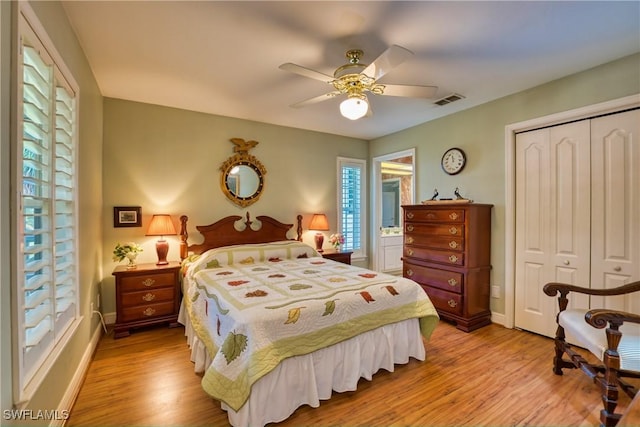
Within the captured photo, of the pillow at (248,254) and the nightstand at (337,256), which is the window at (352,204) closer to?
the nightstand at (337,256)

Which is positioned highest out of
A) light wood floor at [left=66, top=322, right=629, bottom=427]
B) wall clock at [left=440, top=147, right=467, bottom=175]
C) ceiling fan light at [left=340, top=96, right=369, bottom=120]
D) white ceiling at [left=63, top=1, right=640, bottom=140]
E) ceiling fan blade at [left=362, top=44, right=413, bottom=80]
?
white ceiling at [left=63, top=1, right=640, bottom=140]

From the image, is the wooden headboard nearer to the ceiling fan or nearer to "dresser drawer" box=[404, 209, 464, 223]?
"dresser drawer" box=[404, 209, 464, 223]

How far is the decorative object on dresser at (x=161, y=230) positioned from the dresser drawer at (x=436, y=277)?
304 cm

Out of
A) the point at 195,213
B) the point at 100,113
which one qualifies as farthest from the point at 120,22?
the point at 195,213

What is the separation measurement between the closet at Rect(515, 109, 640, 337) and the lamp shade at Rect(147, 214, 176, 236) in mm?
4004

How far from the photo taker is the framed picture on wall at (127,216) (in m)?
3.37

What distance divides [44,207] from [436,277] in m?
3.64

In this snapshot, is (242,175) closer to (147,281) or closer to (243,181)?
(243,181)

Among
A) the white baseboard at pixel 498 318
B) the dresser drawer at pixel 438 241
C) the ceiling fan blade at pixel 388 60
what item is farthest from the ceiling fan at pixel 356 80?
the white baseboard at pixel 498 318

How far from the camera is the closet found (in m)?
2.53

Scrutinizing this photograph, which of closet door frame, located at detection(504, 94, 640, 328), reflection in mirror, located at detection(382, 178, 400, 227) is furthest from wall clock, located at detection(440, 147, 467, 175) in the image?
reflection in mirror, located at detection(382, 178, 400, 227)

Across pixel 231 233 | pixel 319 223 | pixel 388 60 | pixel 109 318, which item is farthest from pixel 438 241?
pixel 109 318

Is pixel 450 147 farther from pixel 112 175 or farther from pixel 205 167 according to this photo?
pixel 112 175

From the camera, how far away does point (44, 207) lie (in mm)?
1559
